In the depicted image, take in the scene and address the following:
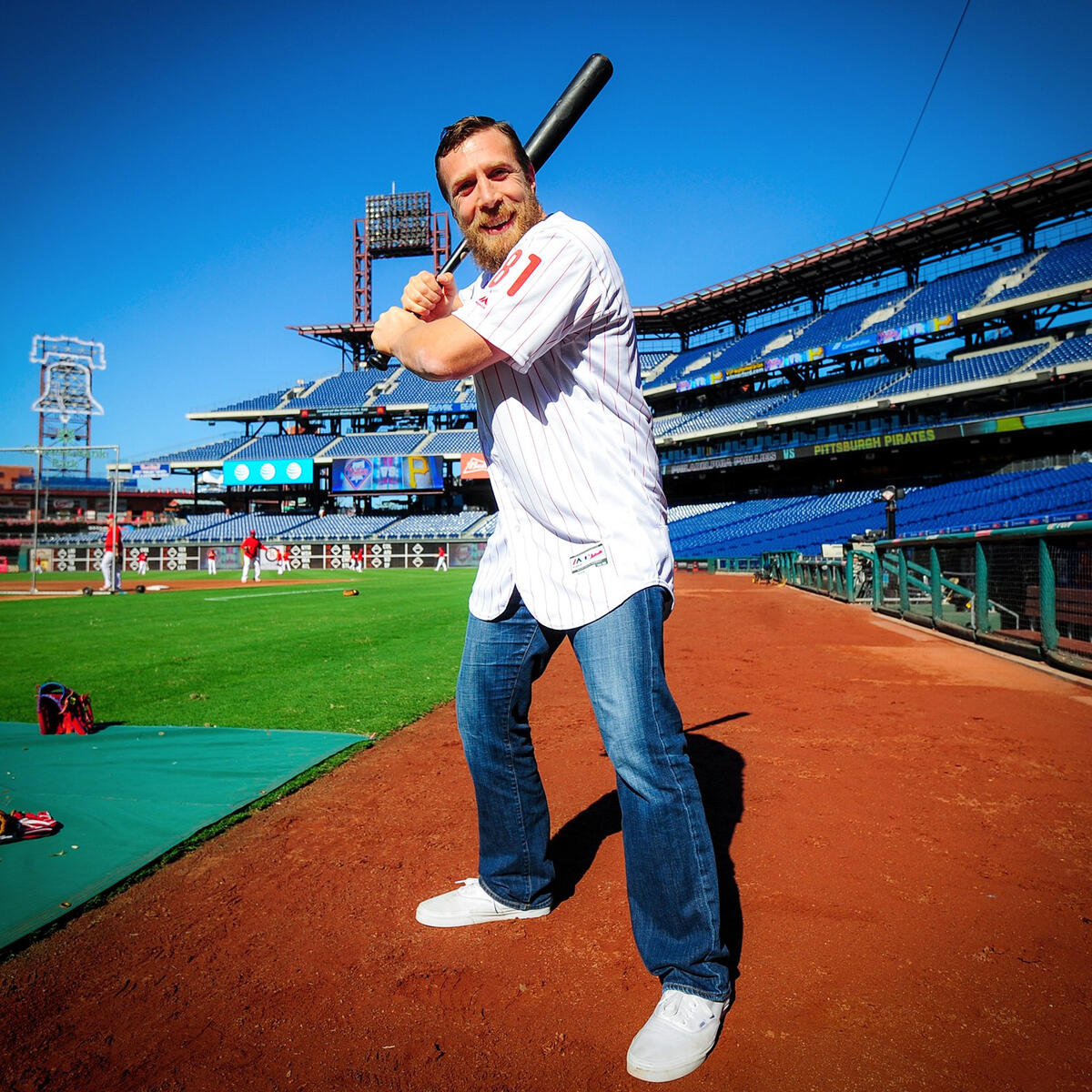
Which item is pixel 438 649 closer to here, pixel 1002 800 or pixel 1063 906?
pixel 1002 800

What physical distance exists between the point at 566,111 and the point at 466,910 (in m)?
2.36

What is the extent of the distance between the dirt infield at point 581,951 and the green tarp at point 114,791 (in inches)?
7.2

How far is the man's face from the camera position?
1.76m

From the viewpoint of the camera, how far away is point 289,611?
41.2 feet

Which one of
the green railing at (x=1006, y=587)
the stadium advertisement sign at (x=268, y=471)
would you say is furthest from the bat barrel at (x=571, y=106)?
the stadium advertisement sign at (x=268, y=471)

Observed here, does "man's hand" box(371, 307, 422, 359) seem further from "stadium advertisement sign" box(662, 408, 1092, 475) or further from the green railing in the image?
"stadium advertisement sign" box(662, 408, 1092, 475)

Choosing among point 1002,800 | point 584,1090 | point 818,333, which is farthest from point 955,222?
point 584,1090

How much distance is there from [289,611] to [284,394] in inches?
1831

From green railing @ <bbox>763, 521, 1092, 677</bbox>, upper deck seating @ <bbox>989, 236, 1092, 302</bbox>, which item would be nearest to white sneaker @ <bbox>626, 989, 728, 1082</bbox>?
green railing @ <bbox>763, 521, 1092, 677</bbox>

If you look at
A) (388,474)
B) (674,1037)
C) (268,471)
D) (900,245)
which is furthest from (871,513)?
(268,471)

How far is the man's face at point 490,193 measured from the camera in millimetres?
1760

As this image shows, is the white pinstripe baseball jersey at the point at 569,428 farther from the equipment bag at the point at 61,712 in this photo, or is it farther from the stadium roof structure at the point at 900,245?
the stadium roof structure at the point at 900,245

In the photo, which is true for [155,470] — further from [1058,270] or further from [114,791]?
[114,791]

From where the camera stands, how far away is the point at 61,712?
3947 millimetres
